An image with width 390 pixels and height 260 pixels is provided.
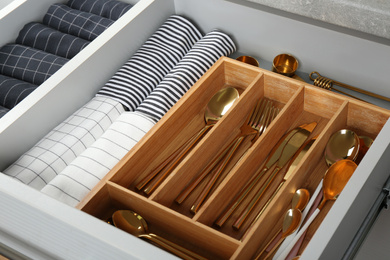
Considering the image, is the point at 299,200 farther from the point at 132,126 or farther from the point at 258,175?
the point at 132,126

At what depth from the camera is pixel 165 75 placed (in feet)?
4.89

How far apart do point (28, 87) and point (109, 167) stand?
0.46 m

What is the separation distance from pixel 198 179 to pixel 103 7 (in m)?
0.80

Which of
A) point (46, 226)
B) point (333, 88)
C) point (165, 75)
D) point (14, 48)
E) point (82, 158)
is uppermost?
point (333, 88)

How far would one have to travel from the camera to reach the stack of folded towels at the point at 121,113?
120 cm

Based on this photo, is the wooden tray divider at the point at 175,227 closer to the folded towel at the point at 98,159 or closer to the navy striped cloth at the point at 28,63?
the folded towel at the point at 98,159

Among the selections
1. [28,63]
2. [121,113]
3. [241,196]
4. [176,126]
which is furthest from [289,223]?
[28,63]

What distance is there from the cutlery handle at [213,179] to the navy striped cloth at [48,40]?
0.63 meters

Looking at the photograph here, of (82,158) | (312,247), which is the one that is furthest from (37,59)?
(312,247)

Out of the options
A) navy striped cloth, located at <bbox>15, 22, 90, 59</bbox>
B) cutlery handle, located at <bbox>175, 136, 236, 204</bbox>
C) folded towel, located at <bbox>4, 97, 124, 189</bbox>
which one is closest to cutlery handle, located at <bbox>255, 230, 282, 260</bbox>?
cutlery handle, located at <bbox>175, 136, 236, 204</bbox>

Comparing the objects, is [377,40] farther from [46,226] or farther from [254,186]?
[46,226]

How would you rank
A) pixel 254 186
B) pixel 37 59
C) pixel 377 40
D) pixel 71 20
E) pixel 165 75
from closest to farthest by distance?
pixel 254 186
pixel 377 40
pixel 165 75
pixel 37 59
pixel 71 20

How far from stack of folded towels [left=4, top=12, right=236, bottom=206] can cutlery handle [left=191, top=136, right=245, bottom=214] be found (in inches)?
7.6

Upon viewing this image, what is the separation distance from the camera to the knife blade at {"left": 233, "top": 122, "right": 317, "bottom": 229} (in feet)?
3.83
